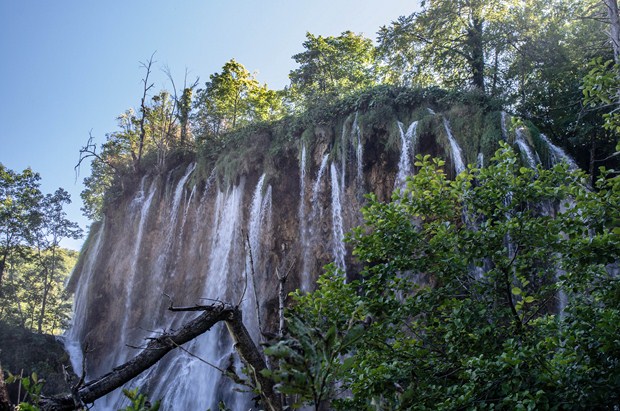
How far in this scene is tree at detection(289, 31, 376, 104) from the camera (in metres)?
25.9

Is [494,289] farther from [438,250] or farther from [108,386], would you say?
[108,386]

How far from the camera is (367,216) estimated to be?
A: 4711 mm

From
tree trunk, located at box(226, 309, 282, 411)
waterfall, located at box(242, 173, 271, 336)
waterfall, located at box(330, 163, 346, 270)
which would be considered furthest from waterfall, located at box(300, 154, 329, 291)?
tree trunk, located at box(226, 309, 282, 411)

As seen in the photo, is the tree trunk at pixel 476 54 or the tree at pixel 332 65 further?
the tree at pixel 332 65

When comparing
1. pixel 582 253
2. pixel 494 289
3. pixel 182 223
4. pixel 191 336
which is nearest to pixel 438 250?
pixel 494 289

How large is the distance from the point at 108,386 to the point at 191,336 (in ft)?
1.60

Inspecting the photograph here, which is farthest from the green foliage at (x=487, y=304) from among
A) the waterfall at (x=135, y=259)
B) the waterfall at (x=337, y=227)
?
the waterfall at (x=135, y=259)

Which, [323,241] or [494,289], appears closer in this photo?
[494,289]

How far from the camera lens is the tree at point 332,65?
84.8 ft

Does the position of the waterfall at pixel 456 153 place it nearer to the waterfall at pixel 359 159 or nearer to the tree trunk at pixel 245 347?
the waterfall at pixel 359 159

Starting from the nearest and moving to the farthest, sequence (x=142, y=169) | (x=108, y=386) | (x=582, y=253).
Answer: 1. (x=108, y=386)
2. (x=582, y=253)
3. (x=142, y=169)

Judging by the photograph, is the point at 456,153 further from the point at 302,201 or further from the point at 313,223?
the point at 302,201

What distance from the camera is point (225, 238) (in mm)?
19469

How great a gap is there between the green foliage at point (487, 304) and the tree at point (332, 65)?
2199 cm
